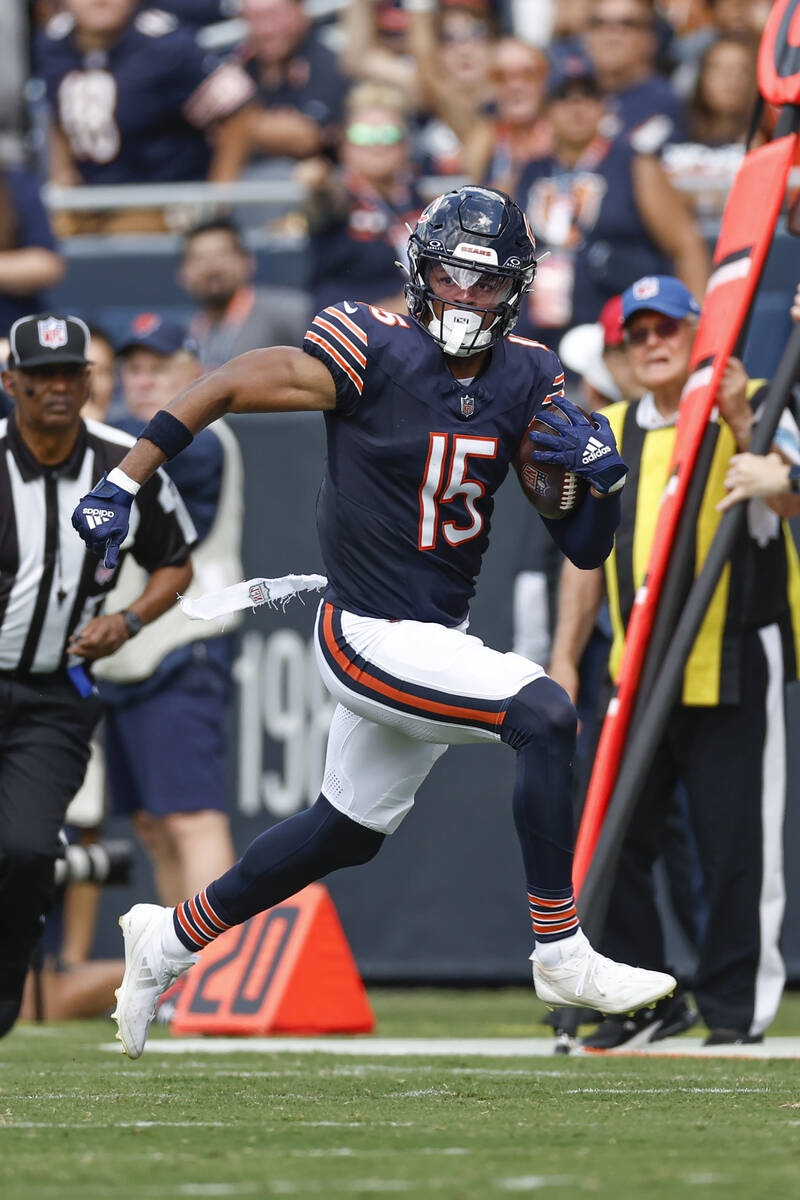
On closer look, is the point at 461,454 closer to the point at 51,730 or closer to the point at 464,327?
the point at 464,327

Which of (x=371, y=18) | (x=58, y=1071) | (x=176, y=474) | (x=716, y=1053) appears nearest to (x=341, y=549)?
(x=58, y=1071)

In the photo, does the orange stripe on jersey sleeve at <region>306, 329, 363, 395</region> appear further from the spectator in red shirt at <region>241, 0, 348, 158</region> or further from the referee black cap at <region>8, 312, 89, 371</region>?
the spectator in red shirt at <region>241, 0, 348, 158</region>

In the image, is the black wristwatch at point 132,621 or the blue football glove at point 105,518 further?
the black wristwatch at point 132,621

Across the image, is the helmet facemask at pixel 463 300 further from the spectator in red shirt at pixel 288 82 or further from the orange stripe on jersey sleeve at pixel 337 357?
the spectator in red shirt at pixel 288 82

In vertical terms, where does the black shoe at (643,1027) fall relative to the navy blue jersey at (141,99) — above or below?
below

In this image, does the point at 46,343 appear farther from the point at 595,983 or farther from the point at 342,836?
the point at 595,983

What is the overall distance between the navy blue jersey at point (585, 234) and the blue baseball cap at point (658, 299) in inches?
75.6

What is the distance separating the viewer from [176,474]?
741 cm

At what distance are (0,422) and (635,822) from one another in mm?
2249

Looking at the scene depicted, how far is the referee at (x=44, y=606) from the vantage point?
560cm

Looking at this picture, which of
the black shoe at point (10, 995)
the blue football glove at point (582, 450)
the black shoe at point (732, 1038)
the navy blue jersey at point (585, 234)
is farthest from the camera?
the navy blue jersey at point (585, 234)

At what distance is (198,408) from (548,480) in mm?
839

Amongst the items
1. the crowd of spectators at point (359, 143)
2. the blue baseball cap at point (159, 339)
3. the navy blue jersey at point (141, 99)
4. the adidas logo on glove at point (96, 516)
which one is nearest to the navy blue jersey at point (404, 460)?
the adidas logo on glove at point (96, 516)

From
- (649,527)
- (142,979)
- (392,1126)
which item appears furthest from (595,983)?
(649,527)
